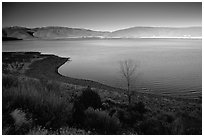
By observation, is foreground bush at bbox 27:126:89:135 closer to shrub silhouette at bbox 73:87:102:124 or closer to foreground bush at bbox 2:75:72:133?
foreground bush at bbox 2:75:72:133

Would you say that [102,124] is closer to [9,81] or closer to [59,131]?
[59,131]

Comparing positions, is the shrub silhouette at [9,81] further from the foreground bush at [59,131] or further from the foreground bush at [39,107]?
the foreground bush at [59,131]

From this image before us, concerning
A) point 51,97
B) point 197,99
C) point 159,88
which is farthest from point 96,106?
point 159,88

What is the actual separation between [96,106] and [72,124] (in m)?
1.80

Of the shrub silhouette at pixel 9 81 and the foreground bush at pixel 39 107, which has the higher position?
the shrub silhouette at pixel 9 81

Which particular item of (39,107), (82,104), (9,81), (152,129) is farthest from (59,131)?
(9,81)

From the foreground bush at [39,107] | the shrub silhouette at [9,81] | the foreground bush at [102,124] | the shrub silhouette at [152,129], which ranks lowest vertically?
the shrub silhouette at [152,129]

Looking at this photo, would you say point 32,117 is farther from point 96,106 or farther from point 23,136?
point 96,106

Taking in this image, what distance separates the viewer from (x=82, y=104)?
534 cm

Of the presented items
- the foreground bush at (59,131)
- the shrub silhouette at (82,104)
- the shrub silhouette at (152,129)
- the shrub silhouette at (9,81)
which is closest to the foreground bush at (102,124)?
Answer: the shrub silhouette at (82,104)

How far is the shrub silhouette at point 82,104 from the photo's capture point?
4629 millimetres

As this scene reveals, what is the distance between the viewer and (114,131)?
14.6ft

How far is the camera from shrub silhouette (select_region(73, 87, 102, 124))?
4629mm

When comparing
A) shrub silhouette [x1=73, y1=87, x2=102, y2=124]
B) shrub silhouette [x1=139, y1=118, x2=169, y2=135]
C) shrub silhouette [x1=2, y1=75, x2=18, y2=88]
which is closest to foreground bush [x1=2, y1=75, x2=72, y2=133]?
shrub silhouette [x1=73, y1=87, x2=102, y2=124]
